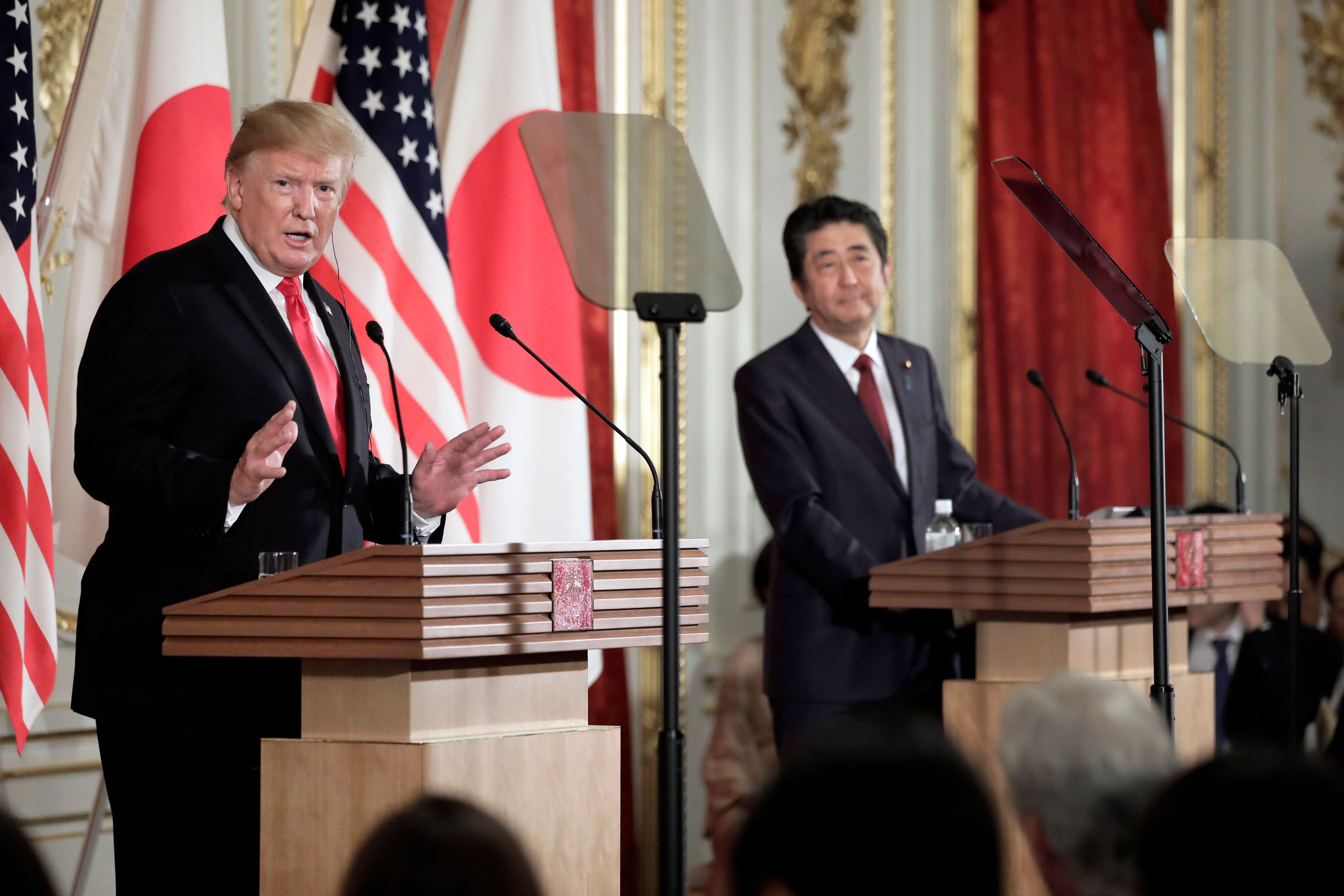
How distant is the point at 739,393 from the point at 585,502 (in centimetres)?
96

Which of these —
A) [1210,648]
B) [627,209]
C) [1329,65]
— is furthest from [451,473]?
[1329,65]

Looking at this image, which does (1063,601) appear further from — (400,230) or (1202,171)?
(1202,171)

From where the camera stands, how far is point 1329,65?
21.1 feet

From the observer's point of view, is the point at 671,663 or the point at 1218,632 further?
the point at 1218,632

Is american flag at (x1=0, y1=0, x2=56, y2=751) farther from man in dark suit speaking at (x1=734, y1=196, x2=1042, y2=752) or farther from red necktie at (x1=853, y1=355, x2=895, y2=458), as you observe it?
red necktie at (x1=853, y1=355, x2=895, y2=458)

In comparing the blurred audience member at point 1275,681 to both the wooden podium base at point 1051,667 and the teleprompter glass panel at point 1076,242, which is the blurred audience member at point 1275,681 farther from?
the teleprompter glass panel at point 1076,242

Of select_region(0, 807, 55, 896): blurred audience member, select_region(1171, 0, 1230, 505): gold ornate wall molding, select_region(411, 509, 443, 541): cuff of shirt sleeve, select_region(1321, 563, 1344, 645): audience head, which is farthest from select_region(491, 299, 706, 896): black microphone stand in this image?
select_region(1171, 0, 1230, 505): gold ornate wall molding

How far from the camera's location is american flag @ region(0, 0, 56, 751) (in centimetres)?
341

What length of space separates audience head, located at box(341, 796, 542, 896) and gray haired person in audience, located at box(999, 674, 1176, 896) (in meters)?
0.52

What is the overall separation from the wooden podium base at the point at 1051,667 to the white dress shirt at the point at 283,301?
1224 mm

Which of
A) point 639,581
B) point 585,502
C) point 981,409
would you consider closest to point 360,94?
point 585,502

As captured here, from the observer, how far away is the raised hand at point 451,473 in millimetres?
2549

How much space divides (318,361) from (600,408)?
252 cm

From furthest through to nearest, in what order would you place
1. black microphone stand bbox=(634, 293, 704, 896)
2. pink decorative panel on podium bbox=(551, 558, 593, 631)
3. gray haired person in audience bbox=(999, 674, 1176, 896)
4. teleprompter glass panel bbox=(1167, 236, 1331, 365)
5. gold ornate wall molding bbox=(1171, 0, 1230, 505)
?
1. gold ornate wall molding bbox=(1171, 0, 1230, 505)
2. teleprompter glass panel bbox=(1167, 236, 1331, 365)
3. pink decorative panel on podium bbox=(551, 558, 593, 631)
4. black microphone stand bbox=(634, 293, 704, 896)
5. gray haired person in audience bbox=(999, 674, 1176, 896)
